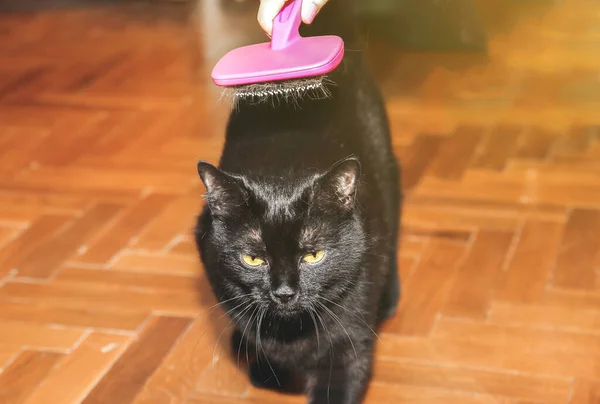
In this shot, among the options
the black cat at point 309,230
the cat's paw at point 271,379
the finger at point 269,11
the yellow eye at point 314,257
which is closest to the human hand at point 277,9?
the finger at point 269,11

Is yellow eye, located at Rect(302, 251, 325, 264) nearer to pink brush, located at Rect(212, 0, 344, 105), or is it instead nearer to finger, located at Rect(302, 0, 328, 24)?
pink brush, located at Rect(212, 0, 344, 105)

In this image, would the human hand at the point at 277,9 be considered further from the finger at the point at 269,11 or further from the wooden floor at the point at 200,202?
the wooden floor at the point at 200,202

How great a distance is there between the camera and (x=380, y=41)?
321cm

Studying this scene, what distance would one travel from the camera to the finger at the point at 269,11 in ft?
4.39

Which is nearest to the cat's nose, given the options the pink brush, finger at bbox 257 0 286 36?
the pink brush

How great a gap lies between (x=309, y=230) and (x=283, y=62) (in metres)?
0.27

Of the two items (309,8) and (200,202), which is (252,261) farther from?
(200,202)

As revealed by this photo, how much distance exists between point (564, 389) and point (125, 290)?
975mm

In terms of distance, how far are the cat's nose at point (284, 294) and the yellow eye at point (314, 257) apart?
6cm

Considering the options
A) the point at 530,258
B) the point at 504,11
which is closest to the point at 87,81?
the point at 504,11

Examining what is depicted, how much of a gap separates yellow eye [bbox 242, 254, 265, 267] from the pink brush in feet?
0.87

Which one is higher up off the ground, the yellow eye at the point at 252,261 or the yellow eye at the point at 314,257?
the yellow eye at the point at 252,261

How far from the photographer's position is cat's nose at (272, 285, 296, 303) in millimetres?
1300

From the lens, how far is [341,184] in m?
1.32
